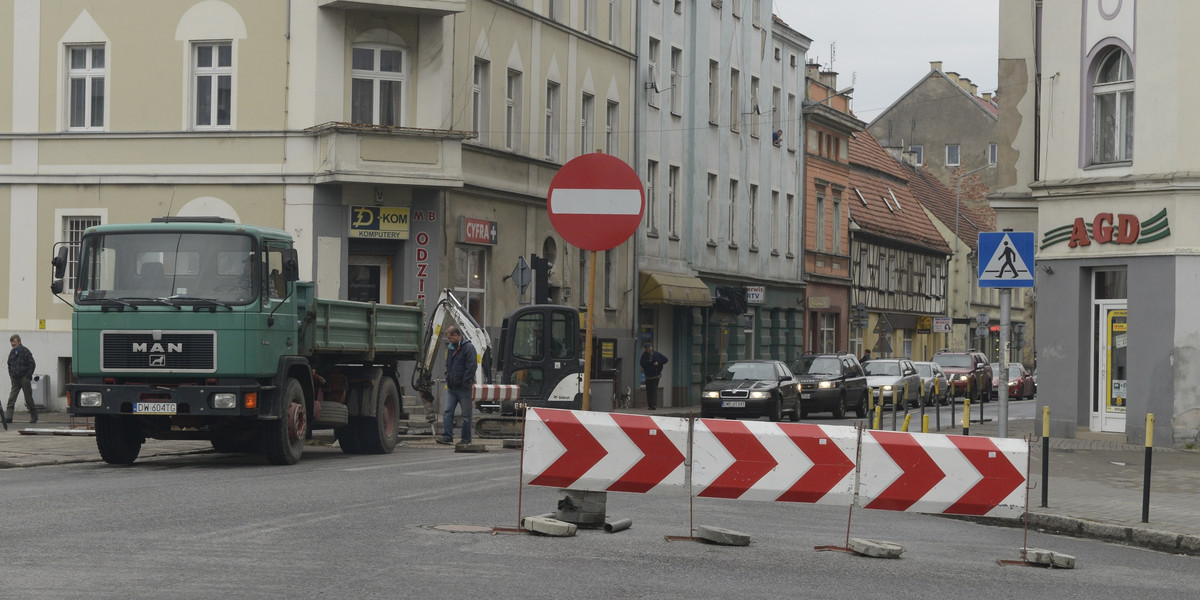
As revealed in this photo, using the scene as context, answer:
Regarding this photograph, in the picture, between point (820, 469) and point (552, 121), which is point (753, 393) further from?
point (820, 469)

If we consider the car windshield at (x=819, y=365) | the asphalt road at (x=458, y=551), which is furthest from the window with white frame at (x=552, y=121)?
the asphalt road at (x=458, y=551)

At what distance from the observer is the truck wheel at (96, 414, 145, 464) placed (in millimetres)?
18953

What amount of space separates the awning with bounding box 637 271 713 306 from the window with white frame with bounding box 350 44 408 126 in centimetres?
1367

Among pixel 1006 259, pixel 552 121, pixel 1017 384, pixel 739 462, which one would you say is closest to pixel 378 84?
pixel 552 121

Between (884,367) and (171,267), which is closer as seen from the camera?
(171,267)

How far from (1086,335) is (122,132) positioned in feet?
60.8

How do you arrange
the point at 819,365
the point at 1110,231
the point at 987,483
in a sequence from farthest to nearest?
the point at 819,365, the point at 1110,231, the point at 987,483

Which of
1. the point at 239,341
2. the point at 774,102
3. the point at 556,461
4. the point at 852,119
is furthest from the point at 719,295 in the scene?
the point at 556,461

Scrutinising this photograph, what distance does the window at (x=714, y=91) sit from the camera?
167ft

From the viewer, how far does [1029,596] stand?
9.65 meters

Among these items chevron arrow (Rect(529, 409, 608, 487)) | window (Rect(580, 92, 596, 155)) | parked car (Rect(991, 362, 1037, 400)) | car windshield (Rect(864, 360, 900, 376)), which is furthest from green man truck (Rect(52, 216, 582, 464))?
parked car (Rect(991, 362, 1037, 400))

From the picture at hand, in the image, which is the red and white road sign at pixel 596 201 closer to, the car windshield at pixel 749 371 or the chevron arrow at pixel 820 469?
the chevron arrow at pixel 820 469

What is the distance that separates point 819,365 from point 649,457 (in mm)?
31270

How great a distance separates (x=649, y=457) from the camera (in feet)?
37.3
